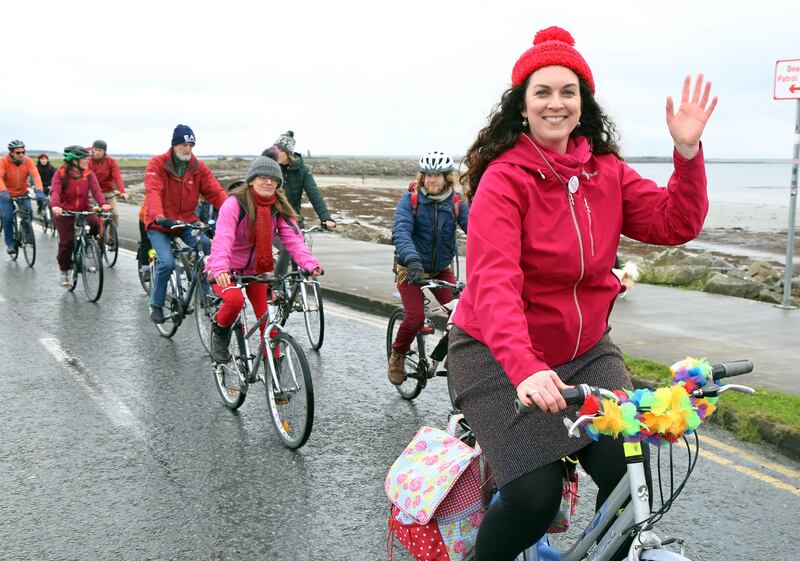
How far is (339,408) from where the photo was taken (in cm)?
621

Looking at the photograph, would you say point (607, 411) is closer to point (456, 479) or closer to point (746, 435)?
point (456, 479)

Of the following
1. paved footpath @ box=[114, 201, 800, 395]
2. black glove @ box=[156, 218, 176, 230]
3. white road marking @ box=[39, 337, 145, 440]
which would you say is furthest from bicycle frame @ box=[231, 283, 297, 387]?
paved footpath @ box=[114, 201, 800, 395]

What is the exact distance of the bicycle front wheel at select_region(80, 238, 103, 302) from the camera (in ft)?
35.1

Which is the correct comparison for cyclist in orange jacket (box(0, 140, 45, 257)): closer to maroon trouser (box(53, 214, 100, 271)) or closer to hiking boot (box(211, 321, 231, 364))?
maroon trouser (box(53, 214, 100, 271))

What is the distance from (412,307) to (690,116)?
3.89 metres

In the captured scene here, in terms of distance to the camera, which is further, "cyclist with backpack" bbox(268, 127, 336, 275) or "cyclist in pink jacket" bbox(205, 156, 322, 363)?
"cyclist with backpack" bbox(268, 127, 336, 275)

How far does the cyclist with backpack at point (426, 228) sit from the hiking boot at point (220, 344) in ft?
4.35

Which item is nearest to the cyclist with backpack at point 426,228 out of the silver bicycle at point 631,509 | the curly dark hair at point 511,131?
the curly dark hair at point 511,131

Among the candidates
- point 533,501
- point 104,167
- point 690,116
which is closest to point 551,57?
point 690,116

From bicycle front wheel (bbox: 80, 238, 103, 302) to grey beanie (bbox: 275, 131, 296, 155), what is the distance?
3.08 meters

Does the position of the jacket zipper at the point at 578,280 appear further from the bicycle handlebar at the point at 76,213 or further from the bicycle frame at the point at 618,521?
the bicycle handlebar at the point at 76,213

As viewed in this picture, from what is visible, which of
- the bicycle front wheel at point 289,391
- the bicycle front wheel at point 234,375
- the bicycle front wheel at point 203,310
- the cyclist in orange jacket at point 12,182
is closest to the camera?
the bicycle front wheel at point 289,391

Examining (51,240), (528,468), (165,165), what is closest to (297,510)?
(528,468)

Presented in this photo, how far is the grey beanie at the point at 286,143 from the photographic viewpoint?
9.39 m
